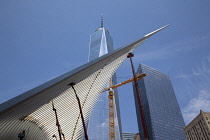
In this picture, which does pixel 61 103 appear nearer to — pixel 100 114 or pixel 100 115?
pixel 100 115

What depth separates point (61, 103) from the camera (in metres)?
29.1

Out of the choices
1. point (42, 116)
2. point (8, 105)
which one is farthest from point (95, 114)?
point (8, 105)

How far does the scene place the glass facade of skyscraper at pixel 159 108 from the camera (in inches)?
5974

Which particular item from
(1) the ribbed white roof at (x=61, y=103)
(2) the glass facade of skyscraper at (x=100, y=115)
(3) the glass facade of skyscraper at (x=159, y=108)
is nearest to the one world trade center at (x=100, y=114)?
(2) the glass facade of skyscraper at (x=100, y=115)

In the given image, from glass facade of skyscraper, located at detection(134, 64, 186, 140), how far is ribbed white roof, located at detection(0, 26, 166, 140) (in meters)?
122

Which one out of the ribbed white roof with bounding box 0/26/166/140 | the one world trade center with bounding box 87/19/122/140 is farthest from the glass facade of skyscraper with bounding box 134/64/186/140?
the ribbed white roof with bounding box 0/26/166/140

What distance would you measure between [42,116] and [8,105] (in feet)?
53.9

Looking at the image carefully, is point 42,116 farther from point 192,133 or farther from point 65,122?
point 192,133

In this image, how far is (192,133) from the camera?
87.1 metres

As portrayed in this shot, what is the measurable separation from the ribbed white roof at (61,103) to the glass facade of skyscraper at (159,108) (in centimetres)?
12180

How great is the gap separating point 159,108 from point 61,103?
499 ft

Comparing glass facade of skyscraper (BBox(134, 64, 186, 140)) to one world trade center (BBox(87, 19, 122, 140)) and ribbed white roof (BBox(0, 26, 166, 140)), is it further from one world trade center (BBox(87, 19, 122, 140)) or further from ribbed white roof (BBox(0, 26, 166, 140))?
ribbed white roof (BBox(0, 26, 166, 140))

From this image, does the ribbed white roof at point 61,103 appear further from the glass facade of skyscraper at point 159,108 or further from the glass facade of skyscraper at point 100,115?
the glass facade of skyscraper at point 159,108

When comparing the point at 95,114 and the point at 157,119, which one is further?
the point at 157,119
